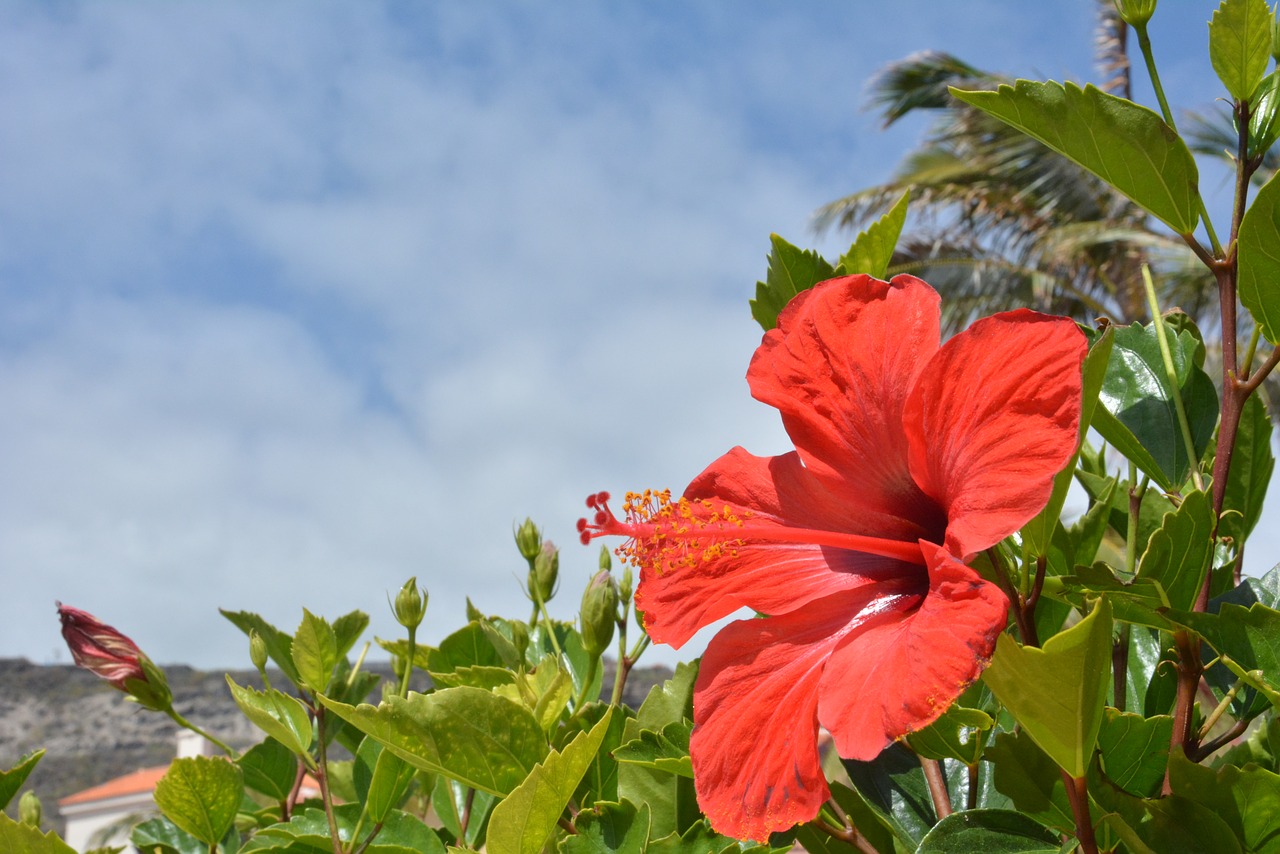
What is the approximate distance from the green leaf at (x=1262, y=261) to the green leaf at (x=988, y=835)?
0.33 meters

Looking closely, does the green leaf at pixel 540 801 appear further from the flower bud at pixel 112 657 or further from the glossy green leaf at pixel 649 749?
the flower bud at pixel 112 657

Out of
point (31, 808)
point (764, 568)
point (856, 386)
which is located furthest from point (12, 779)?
point (856, 386)

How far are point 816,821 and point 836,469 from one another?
25 cm

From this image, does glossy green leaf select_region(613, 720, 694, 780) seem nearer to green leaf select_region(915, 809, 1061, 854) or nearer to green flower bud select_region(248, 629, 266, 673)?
green leaf select_region(915, 809, 1061, 854)

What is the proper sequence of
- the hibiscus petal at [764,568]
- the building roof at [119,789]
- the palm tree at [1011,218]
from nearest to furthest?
the hibiscus petal at [764,568]
the building roof at [119,789]
the palm tree at [1011,218]

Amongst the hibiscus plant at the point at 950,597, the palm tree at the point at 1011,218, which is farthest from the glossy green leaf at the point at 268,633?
the palm tree at the point at 1011,218

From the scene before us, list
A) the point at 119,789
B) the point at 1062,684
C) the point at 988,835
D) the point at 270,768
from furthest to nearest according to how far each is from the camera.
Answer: the point at 119,789, the point at 270,768, the point at 988,835, the point at 1062,684

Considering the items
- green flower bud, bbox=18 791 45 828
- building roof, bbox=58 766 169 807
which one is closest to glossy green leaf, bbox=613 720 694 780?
green flower bud, bbox=18 791 45 828

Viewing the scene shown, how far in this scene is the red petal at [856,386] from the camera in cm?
65

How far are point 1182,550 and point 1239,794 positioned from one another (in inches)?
5.3

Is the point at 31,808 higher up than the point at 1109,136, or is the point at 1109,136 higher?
the point at 1109,136

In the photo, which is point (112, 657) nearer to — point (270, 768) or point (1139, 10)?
point (270, 768)

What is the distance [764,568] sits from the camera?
0.70 meters

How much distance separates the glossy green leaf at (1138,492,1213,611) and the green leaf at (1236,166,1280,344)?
13 cm
